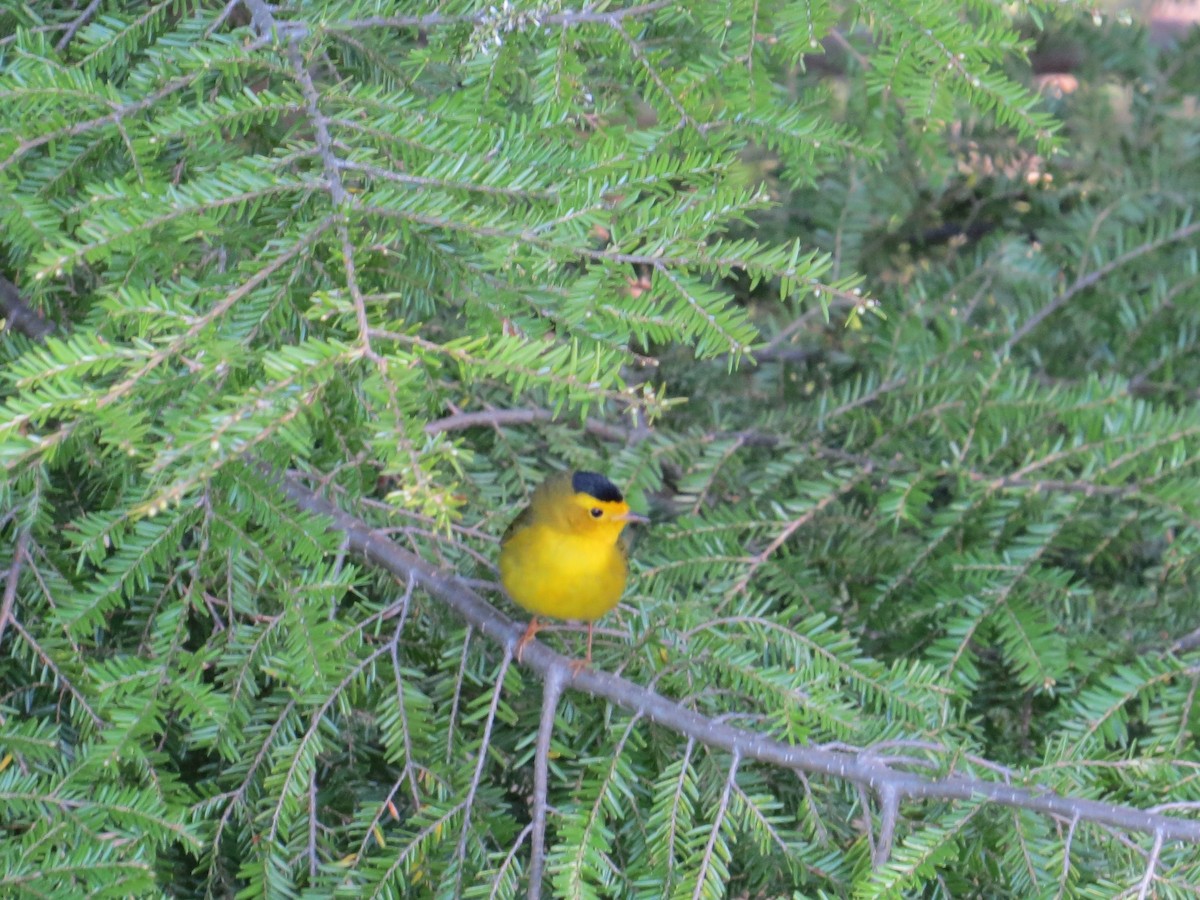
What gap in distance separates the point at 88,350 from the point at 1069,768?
1.46m

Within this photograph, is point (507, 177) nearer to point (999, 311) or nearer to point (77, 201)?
point (77, 201)

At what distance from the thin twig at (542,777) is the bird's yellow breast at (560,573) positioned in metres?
0.26

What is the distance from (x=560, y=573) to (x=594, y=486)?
0.44 meters

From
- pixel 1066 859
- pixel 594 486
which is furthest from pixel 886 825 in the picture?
pixel 594 486

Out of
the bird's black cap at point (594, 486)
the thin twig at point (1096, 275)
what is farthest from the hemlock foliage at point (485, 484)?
the thin twig at point (1096, 275)

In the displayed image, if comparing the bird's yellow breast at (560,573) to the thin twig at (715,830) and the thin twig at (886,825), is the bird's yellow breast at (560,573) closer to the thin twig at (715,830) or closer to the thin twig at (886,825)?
the thin twig at (715,830)

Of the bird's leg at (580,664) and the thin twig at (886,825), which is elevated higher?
the thin twig at (886,825)

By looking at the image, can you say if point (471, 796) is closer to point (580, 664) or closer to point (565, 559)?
point (580, 664)

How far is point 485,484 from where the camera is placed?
8.80ft

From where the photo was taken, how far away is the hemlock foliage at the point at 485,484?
5.01 feet

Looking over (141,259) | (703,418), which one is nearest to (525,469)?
(703,418)

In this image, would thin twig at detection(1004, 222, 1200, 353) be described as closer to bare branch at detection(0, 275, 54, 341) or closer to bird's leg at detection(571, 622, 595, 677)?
bird's leg at detection(571, 622, 595, 677)

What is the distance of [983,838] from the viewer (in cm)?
170

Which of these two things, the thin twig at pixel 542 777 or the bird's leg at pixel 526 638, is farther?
the bird's leg at pixel 526 638
